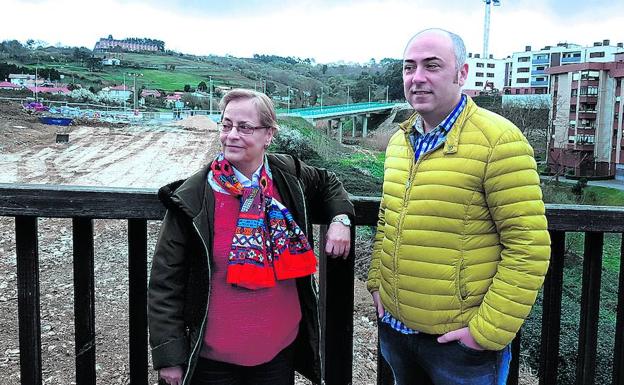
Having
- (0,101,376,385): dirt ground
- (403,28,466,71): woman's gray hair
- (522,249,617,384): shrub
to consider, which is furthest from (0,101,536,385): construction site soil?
(403,28,466,71): woman's gray hair

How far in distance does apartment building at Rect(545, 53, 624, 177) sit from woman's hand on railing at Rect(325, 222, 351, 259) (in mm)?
32525

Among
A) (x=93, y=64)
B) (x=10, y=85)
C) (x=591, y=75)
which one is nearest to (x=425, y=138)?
(x=591, y=75)

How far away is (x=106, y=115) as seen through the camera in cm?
3922

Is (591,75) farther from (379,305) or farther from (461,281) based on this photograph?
(461,281)

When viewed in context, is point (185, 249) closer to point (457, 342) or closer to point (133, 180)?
point (457, 342)

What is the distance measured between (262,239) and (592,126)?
120ft

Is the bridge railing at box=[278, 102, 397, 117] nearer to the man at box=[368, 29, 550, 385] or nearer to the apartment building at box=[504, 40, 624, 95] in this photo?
the apartment building at box=[504, 40, 624, 95]

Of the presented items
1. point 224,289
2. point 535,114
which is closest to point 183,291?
point 224,289

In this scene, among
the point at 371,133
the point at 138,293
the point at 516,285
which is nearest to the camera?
the point at 516,285

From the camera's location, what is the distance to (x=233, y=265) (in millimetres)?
1451

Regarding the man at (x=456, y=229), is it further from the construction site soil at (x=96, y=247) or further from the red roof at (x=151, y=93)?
the red roof at (x=151, y=93)

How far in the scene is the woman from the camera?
1.46 meters

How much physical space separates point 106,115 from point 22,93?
21.0 ft

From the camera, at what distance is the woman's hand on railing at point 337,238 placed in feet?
5.37
